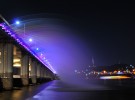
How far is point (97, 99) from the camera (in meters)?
33.6

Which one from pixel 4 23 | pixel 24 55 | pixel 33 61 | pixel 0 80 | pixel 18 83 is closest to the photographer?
pixel 4 23

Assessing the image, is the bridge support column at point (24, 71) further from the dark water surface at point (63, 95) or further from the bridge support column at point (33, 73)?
the dark water surface at point (63, 95)

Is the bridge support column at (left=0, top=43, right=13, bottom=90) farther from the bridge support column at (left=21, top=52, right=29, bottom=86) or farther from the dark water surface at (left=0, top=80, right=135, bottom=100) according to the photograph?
the bridge support column at (left=21, top=52, right=29, bottom=86)

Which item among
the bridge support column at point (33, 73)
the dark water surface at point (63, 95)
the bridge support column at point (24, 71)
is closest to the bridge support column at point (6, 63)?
the dark water surface at point (63, 95)

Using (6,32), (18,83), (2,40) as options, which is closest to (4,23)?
(6,32)

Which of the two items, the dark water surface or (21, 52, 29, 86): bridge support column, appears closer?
the dark water surface

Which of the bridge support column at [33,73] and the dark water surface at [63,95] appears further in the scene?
the bridge support column at [33,73]

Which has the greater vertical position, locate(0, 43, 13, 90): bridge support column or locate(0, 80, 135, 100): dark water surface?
locate(0, 43, 13, 90): bridge support column

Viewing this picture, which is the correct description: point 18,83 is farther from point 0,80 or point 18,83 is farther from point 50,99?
point 50,99

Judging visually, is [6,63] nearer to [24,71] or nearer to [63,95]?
[63,95]

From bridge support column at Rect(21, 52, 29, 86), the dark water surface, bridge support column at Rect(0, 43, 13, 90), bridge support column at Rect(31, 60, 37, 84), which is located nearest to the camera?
the dark water surface

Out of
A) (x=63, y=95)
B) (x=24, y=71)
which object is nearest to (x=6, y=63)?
(x=63, y=95)

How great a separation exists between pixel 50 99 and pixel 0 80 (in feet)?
60.2

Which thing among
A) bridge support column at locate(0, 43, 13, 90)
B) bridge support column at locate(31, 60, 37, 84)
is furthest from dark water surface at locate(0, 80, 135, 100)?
bridge support column at locate(31, 60, 37, 84)
